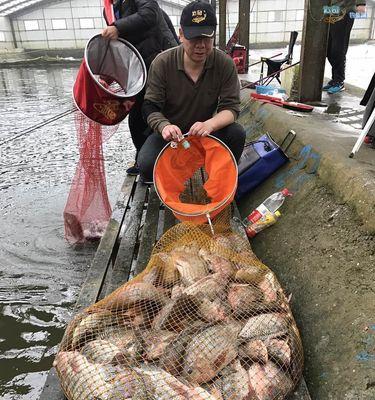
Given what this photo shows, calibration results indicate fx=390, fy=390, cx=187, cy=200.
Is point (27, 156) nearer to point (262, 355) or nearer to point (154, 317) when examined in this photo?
point (154, 317)

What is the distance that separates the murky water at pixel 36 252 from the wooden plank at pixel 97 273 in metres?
0.47

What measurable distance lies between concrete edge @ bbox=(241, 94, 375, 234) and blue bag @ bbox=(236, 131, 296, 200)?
187 millimetres

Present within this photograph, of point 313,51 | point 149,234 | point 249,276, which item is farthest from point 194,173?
point 313,51

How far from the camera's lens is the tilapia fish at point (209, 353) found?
214 centimetres

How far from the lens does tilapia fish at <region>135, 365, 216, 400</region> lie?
1.97 m

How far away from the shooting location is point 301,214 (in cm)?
340

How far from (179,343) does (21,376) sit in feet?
4.51

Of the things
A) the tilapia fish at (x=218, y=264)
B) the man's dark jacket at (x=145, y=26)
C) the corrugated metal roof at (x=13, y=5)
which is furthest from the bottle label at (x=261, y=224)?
the corrugated metal roof at (x=13, y=5)

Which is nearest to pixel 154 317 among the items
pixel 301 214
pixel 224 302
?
pixel 224 302

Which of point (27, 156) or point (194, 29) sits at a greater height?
point (194, 29)

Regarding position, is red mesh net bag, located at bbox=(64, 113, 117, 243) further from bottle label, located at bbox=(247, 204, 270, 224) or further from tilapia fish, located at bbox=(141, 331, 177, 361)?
tilapia fish, located at bbox=(141, 331, 177, 361)

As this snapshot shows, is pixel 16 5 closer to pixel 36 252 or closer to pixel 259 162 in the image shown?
pixel 36 252

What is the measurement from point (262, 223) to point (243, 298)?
1.19 metres

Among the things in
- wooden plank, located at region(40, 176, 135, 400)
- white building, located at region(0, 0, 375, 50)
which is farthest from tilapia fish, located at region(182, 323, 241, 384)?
white building, located at region(0, 0, 375, 50)
